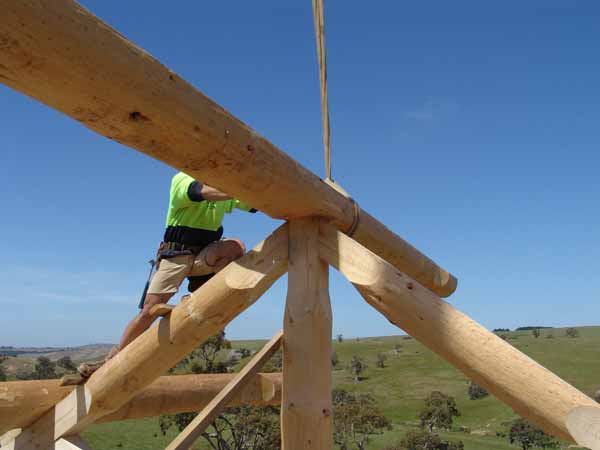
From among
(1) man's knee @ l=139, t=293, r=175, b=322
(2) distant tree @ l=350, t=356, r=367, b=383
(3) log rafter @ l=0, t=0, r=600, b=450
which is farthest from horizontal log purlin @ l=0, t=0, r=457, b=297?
(2) distant tree @ l=350, t=356, r=367, b=383

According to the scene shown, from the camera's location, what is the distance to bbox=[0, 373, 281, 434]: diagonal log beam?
10.3ft

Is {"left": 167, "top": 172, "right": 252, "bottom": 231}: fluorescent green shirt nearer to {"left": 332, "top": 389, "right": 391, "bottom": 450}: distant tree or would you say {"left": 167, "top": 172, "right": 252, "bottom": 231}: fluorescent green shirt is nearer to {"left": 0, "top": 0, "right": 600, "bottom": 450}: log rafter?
{"left": 0, "top": 0, "right": 600, "bottom": 450}: log rafter

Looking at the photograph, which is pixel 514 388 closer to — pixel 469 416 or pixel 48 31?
pixel 48 31

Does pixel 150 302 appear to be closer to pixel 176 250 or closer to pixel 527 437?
pixel 176 250

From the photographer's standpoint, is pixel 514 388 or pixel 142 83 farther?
pixel 514 388

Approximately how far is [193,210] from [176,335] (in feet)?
3.21

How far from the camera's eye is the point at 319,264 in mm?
2668

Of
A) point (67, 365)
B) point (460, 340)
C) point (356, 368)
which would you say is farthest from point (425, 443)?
point (356, 368)

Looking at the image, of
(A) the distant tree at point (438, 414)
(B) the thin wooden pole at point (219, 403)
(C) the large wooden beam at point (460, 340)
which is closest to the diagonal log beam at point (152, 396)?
(B) the thin wooden pole at point (219, 403)

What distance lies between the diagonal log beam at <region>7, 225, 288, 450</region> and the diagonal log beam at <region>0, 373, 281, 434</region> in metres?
0.13

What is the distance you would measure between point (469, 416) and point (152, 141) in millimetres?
52650

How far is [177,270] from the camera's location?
341cm

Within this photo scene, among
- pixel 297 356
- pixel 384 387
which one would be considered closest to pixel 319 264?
pixel 297 356

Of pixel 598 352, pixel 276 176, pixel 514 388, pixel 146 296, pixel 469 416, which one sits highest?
pixel 276 176
